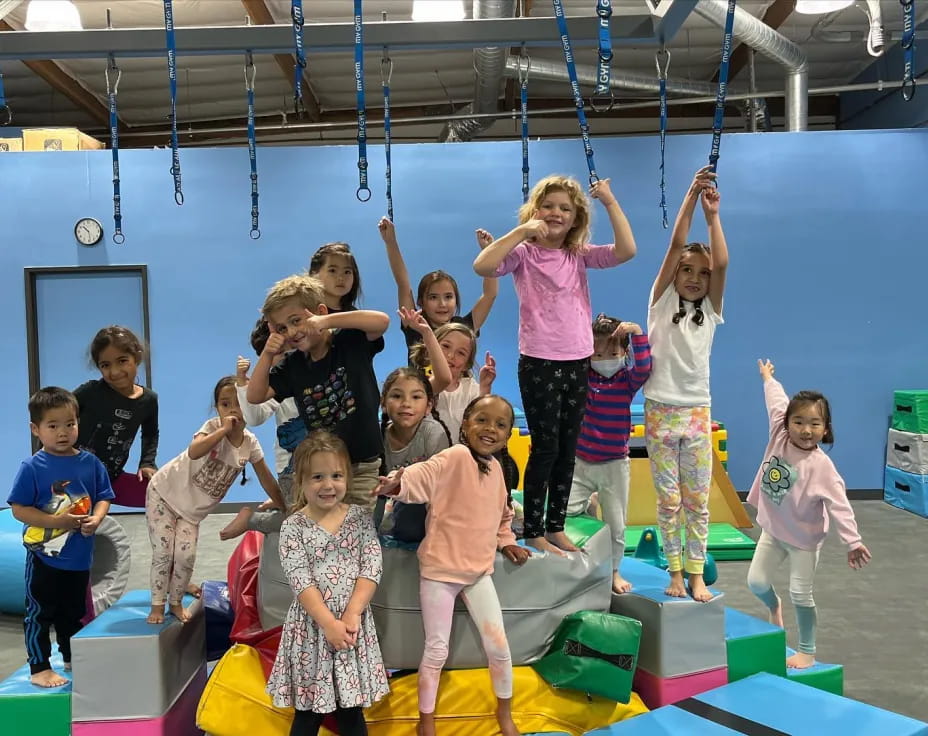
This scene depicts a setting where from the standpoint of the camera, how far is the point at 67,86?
8.68 meters

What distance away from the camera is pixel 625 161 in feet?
24.1

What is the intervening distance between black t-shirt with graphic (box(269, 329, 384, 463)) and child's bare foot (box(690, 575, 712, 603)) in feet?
4.62

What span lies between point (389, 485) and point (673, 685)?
1427mm

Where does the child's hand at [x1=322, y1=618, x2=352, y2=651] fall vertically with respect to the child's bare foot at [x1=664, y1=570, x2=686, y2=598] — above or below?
above

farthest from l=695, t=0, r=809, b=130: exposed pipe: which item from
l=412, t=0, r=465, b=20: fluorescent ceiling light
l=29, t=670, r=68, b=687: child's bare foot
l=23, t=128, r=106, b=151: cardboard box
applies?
l=29, t=670, r=68, b=687: child's bare foot

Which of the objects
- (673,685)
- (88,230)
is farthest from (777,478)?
(88,230)

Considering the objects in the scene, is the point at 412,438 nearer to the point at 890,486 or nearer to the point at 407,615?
the point at 407,615

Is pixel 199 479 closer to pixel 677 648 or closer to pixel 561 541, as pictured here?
pixel 561 541

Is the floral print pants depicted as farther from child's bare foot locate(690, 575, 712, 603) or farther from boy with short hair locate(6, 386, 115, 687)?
boy with short hair locate(6, 386, 115, 687)

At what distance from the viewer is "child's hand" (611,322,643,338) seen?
3.48 meters

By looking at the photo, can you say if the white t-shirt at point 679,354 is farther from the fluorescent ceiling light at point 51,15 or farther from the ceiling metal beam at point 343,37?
the fluorescent ceiling light at point 51,15

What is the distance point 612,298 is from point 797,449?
12.5 ft

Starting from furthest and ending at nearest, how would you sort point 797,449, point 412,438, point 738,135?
point 738,135
point 797,449
point 412,438

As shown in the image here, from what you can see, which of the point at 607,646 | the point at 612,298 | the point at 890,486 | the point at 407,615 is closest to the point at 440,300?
the point at 407,615
